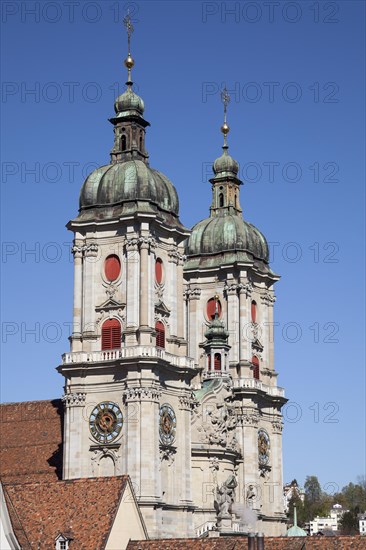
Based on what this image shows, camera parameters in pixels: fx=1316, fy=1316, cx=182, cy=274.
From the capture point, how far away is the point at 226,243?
99750 mm

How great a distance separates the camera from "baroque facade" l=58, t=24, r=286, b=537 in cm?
7719

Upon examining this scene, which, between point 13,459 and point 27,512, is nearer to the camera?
point 27,512

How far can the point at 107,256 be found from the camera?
81375mm

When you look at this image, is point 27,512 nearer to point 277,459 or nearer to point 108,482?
point 108,482

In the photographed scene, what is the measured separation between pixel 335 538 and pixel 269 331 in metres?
45.3

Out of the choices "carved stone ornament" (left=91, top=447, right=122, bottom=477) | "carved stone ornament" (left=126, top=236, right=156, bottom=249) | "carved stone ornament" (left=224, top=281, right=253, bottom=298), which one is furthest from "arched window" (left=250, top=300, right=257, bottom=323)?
"carved stone ornament" (left=91, top=447, right=122, bottom=477)

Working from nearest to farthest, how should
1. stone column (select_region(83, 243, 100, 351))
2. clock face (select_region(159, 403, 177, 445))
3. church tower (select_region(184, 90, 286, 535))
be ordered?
clock face (select_region(159, 403, 177, 445))
stone column (select_region(83, 243, 100, 351))
church tower (select_region(184, 90, 286, 535))

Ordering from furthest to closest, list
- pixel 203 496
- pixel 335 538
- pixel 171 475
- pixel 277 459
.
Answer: pixel 277 459
pixel 203 496
pixel 171 475
pixel 335 538

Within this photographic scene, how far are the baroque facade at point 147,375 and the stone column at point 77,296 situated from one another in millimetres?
62

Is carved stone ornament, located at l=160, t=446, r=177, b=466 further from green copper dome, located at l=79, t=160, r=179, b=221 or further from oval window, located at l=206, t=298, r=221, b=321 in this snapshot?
oval window, located at l=206, t=298, r=221, b=321

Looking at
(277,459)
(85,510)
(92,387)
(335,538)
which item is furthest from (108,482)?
(277,459)

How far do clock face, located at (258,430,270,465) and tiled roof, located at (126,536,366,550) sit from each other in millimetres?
40087

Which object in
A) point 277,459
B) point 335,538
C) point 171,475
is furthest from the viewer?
point 277,459

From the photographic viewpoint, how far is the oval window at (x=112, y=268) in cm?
8075
